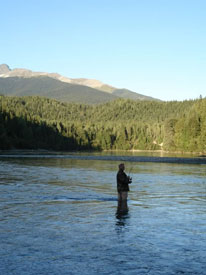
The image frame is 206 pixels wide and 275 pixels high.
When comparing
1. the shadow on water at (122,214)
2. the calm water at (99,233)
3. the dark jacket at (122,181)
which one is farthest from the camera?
the dark jacket at (122,181)

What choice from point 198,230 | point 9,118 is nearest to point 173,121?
point 9,118

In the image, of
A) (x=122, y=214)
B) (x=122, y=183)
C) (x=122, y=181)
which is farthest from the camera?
(x=122, y=183)

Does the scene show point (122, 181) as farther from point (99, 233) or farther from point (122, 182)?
point (99, 233)

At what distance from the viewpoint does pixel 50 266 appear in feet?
43.0

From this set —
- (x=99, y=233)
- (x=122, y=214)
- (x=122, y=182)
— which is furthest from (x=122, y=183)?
(x=99, y=233)

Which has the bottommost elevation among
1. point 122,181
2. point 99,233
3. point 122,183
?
Answer: point 99,233

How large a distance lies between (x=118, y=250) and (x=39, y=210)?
9024 mm

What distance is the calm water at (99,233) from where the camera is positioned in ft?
43.7

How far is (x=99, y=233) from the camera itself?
58.2ft

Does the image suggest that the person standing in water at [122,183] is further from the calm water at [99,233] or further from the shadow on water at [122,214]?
the calm water at [99,233]

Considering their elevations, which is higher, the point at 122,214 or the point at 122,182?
the point at 122,182

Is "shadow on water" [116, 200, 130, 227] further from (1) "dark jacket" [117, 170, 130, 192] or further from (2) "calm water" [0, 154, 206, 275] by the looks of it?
(1) "dark jacket" [117, 170, 130, 192]

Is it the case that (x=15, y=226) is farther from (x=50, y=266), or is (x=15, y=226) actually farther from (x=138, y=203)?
(x=138, y=203)

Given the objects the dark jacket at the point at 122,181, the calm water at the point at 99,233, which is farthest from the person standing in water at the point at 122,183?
the calm water at the point at 99,233
